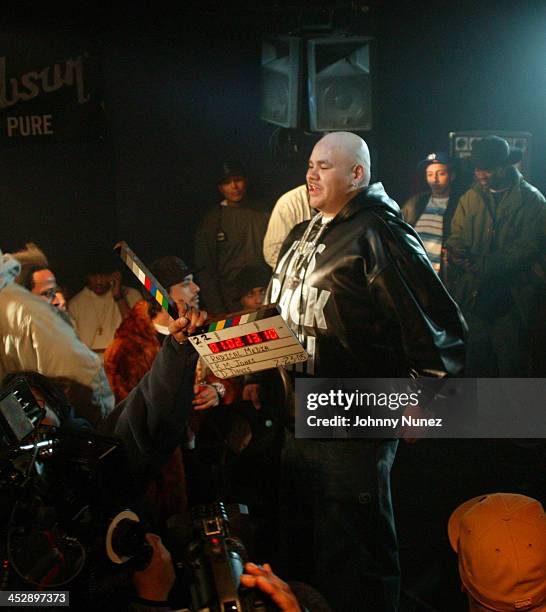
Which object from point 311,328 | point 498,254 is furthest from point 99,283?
point 498,254

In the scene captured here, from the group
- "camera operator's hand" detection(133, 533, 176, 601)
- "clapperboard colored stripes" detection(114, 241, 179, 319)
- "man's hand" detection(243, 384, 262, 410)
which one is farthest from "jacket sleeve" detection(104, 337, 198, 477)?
"camera operator's hand" detection(133, 533, 176, 601)

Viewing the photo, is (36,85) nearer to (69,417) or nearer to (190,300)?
(190,300)

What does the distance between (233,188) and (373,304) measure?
0.73 meters

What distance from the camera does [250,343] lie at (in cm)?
278

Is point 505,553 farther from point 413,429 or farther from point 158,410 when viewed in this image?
point 158,410

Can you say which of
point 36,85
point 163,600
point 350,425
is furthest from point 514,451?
point 36,85

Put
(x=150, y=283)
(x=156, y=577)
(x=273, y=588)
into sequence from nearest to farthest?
1. (x=273, y=588)
2. (x=156, y=577)
3. (x=150, y=283)

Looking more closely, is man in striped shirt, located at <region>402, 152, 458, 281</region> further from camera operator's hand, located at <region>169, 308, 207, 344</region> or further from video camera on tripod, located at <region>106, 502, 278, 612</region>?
video camera on tripod, located at <region>106, 502, 278, 612</region>

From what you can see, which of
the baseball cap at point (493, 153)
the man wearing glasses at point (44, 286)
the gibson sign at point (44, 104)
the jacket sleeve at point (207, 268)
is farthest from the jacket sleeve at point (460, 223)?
the man wearing glasses at point (44, 286)

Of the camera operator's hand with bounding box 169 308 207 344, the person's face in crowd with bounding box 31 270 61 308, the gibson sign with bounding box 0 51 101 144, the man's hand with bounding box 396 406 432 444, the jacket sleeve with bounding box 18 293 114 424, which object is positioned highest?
the gibson sign with bounding box 0 51 101 144

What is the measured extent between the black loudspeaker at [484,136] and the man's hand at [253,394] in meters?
1.14

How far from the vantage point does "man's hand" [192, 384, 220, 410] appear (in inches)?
126

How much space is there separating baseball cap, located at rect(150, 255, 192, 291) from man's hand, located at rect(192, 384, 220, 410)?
41cm

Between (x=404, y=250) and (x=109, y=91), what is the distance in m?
1.28
